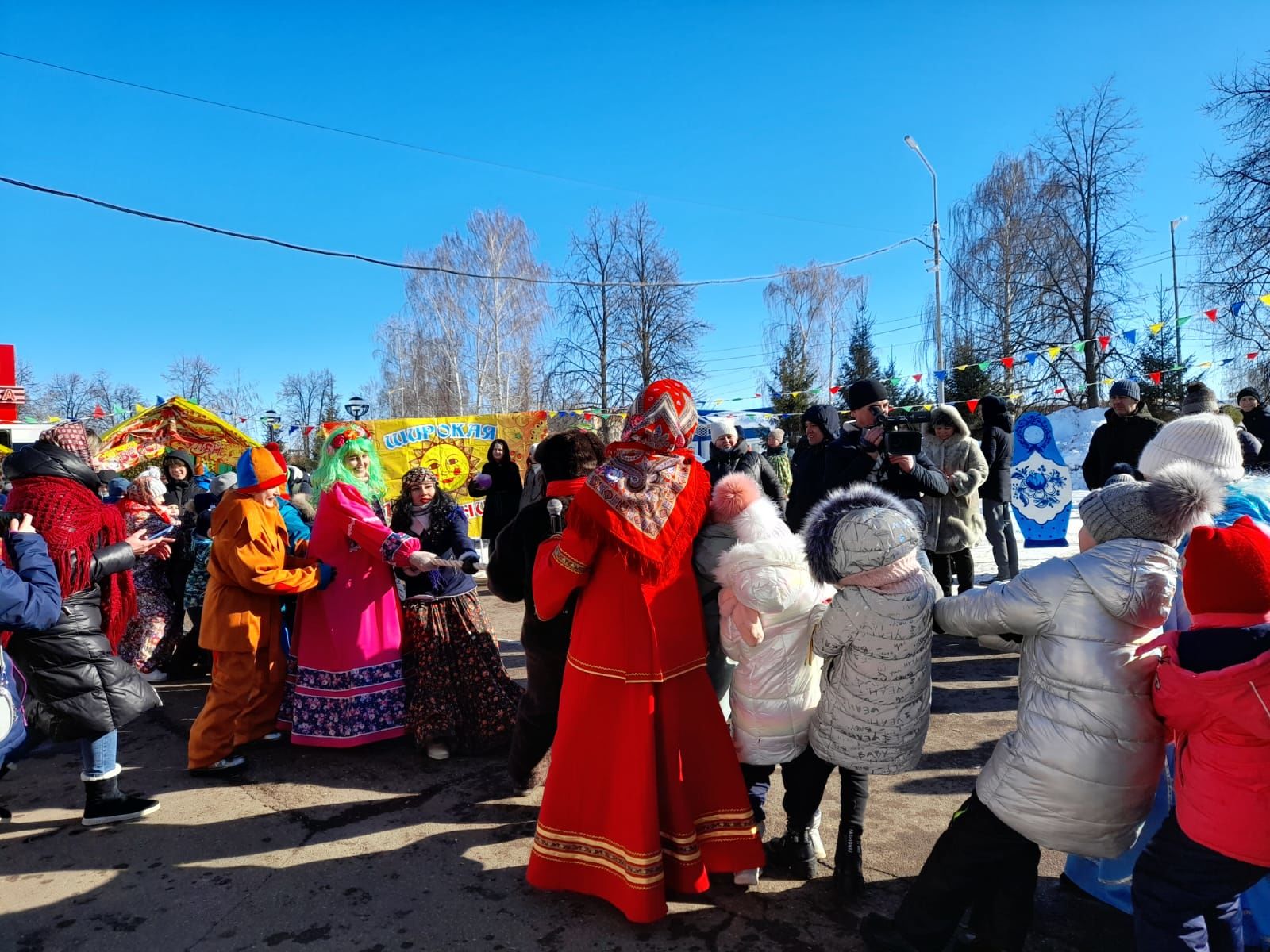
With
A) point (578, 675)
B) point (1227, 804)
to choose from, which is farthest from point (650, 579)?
point (1227, 804)

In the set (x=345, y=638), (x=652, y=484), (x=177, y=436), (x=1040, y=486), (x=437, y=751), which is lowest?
(x=437, y=751)

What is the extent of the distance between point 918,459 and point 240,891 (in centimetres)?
409

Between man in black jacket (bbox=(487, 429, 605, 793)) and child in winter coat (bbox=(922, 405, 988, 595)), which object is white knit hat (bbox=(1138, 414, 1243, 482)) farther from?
child in winter coat (bbox=(922, 405, 988, 595))

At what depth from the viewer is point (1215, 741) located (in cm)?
172

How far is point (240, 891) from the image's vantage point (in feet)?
8.74

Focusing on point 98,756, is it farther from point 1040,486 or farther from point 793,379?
point 793,379

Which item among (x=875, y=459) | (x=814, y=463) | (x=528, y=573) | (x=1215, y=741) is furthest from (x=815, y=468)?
(x=1215, y=741)

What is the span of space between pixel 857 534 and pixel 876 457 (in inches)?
100

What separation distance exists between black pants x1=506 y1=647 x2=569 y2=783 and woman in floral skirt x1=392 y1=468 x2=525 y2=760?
2.05 feet

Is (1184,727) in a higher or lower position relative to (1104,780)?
higher

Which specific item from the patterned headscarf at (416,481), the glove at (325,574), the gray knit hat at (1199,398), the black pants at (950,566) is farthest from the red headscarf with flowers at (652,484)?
the black pants at (950,566)

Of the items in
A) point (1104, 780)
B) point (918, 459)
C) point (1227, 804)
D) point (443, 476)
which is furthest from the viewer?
point (443, 476)

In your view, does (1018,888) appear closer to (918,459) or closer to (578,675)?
(578,675)

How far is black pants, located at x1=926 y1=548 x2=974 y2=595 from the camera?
230 inches
